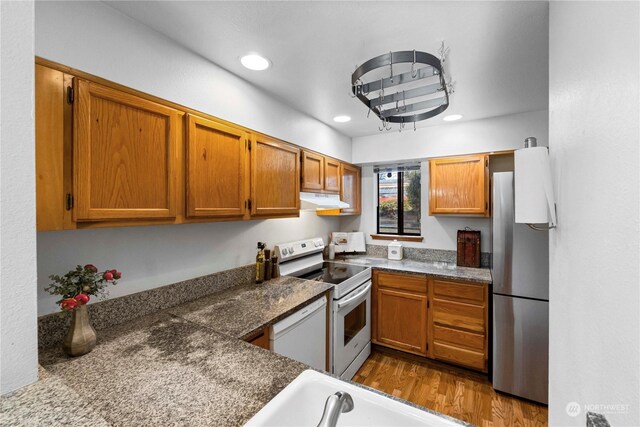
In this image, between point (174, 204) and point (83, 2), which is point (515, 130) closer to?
point (174, 204)

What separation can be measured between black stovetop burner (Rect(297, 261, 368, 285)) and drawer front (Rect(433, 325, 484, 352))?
0.91 m

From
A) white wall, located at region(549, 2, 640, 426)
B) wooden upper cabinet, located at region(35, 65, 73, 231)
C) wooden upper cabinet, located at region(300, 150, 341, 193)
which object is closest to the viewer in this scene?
white wall, located at region(549, 2, 640, 426)

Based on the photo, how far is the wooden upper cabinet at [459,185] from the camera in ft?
8.52

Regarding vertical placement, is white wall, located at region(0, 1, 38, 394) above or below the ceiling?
below

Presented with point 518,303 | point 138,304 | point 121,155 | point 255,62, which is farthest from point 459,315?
point 121,155

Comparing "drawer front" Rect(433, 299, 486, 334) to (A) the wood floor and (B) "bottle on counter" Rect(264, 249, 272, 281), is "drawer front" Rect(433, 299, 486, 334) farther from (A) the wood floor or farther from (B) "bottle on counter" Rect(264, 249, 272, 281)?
(B) "bottle on counter" Rect(264, 249, 272, 281)

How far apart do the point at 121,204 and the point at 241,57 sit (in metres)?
1.08

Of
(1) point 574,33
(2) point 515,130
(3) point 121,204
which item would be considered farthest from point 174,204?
(2) point 515,130

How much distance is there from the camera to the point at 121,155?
1.18 m

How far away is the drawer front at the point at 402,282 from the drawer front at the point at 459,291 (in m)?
0.12

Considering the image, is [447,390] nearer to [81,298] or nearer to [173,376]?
[173,376]

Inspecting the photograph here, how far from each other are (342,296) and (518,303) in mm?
1438

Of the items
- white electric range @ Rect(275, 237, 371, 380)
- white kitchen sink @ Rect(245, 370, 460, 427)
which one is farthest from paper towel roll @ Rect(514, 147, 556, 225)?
white electric range @ Rect(275, 237, 371, 380)

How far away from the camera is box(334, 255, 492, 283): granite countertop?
2.41 m
